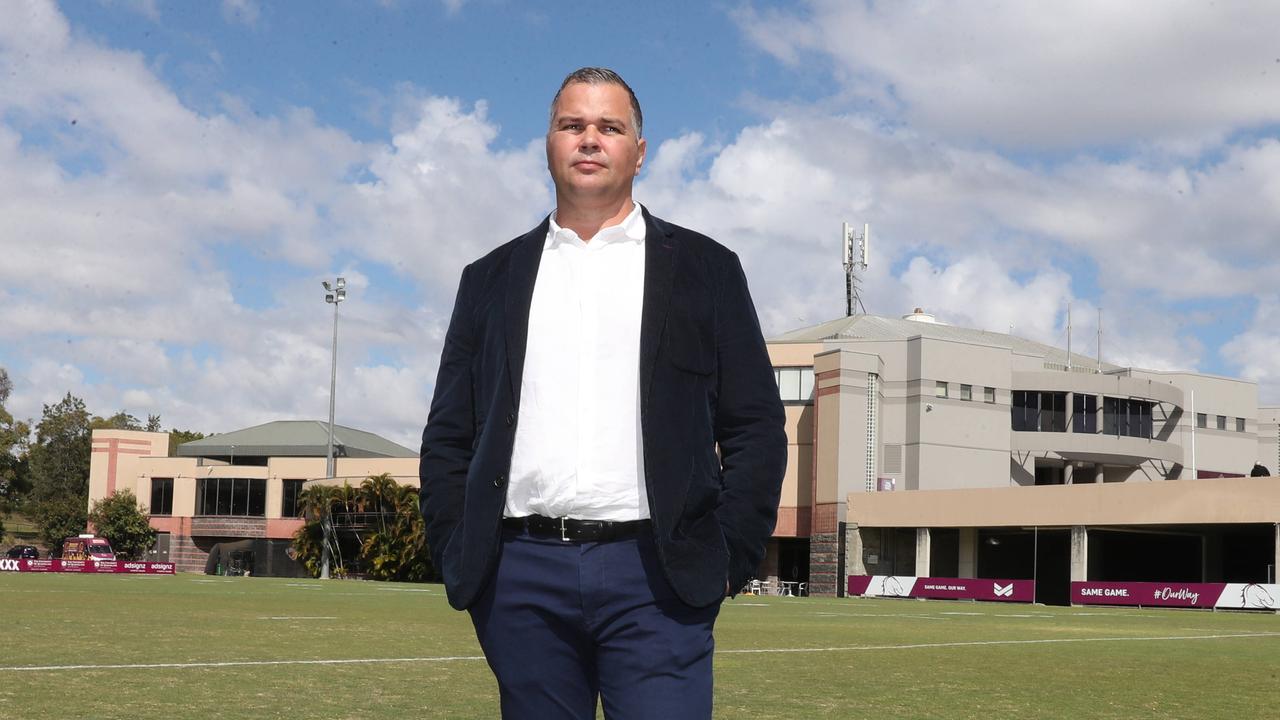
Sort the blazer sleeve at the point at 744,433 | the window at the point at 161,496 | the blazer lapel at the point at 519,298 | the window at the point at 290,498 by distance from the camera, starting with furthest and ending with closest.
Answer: the window at the point at 161,496 < the window at the point at 290,498 < the blazer lapel at the point at 519,298 < the blazer sleeve at the point at 744,433

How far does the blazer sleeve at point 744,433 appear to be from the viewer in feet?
10.2

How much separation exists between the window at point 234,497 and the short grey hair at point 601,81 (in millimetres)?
85723

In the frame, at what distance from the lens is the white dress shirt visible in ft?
10.1

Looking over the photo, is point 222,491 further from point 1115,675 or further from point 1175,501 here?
point 1115,675

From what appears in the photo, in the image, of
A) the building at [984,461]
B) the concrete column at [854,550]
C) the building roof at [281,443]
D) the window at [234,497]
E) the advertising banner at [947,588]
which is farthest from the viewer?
the building roof at [281,443]

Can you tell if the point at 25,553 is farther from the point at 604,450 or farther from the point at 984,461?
the point at 604,450

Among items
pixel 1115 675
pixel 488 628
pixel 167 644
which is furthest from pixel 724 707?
pixel 167 644

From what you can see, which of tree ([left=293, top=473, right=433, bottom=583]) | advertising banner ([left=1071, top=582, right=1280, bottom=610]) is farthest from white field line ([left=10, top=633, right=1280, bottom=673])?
tree ([left=293, top=473, right=433, bottom=583])

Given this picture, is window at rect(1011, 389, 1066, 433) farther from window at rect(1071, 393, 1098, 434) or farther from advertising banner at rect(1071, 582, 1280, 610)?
advertising banner at rect(1071, 582, 1280, 610)

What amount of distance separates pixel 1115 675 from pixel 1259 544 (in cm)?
4928

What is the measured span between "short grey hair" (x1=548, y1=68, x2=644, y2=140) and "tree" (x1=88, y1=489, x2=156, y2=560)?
3469 inches

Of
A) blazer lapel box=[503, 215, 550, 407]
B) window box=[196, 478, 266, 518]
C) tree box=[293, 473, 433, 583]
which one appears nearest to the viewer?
blazer lapel box=[503, 215, 550, 407]

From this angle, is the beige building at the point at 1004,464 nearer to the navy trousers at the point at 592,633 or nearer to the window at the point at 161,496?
the window at the point at 161,496

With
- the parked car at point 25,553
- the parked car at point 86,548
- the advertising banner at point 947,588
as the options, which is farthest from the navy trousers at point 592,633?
the parked car at point 25,553
